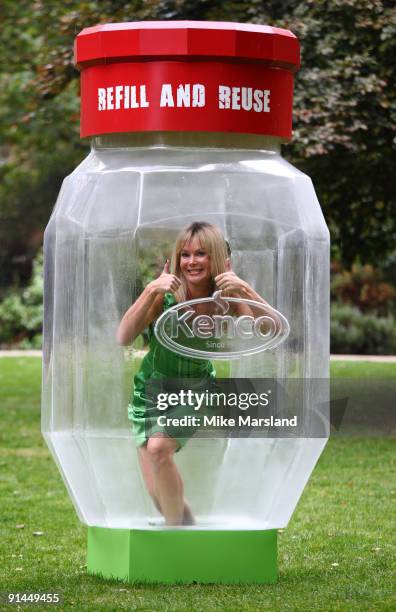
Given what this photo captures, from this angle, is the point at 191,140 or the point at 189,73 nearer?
the point at 189,73

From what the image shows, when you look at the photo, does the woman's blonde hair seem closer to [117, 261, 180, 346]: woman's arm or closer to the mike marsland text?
[117, 261, 180, 346]: woman's arm

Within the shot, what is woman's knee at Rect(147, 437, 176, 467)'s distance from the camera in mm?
6113

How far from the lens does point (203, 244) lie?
609cm

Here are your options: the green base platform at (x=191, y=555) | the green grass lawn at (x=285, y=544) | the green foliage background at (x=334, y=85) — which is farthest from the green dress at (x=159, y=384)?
the green foliage background at (x=334, y=85)

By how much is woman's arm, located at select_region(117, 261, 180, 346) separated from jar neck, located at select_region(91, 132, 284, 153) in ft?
2.04

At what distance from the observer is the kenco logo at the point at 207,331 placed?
19.8 ft

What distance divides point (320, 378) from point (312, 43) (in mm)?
6610

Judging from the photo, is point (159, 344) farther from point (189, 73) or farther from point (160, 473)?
point (189, 73)

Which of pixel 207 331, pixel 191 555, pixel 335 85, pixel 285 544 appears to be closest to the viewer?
pixel 207 331

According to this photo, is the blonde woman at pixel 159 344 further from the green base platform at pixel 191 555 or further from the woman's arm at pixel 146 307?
the green base platform at pixel 191 555

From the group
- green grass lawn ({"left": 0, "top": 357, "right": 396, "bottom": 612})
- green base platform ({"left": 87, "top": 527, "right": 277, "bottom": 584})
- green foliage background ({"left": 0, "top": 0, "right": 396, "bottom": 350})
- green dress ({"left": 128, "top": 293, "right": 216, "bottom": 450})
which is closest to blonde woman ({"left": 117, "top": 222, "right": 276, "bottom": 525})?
green dress ({"left": 128, "top": 293, "right": 216, "bottom": 450})

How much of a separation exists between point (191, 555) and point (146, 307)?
1225mm

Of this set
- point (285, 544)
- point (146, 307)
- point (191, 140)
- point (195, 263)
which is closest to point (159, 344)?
point (146, 307)

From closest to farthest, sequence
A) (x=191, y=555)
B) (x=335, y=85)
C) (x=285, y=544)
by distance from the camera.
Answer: (x=191, y=555) < (x=285, y=544) < (x=335, y=85)
